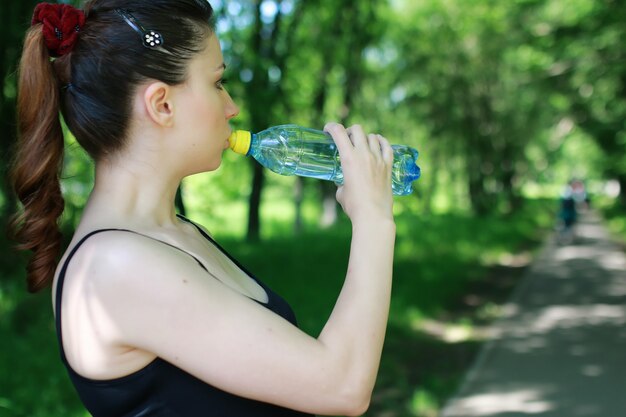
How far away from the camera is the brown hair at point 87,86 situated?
1235 millimetres

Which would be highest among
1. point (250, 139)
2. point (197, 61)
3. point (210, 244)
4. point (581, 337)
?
point (197, 61)

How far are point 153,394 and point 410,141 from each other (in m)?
20.4

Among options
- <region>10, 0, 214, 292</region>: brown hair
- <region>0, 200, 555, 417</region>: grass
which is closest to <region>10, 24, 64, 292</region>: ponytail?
<region>10, 0, 214, 292</region>: brown hair

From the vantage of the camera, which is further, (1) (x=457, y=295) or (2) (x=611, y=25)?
(1) (x=457, y=295)

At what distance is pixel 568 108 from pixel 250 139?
853 inches

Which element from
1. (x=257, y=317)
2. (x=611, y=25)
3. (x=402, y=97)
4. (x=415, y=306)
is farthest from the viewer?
(x=402, y=97)

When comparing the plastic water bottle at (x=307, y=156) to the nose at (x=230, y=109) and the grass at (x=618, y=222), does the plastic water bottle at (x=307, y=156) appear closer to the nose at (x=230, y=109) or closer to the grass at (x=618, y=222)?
the nose at (x=230, y=109)

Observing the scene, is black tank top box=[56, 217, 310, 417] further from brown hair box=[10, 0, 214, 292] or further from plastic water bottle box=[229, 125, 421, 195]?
plastic water bottle box=[229, 125, 421, 195]

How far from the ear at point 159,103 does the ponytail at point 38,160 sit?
0.75 ft

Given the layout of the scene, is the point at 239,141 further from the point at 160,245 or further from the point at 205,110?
the point at 160,245

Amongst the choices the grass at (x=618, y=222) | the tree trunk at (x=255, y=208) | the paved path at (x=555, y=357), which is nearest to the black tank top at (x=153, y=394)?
the paved path at (x=555, y=357)

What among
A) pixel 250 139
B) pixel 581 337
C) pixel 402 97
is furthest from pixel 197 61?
pixel 402 97

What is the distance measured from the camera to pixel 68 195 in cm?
452

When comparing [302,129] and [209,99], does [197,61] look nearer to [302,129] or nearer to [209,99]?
[209,99]
